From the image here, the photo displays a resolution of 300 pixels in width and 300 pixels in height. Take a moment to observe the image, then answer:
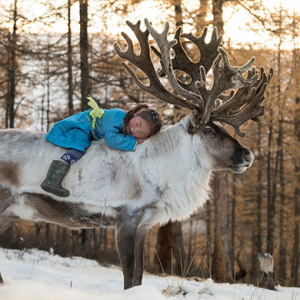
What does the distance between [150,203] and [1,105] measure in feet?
41.4

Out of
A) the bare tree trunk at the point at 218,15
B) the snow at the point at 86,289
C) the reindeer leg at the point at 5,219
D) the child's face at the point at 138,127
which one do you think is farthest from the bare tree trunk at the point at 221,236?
the reindeer leg at the point at 5,219

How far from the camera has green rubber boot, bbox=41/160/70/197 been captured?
13.1 ft

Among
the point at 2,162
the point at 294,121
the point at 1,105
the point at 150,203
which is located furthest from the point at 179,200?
the point at 294,121

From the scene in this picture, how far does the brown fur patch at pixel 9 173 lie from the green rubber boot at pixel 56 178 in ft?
1.16

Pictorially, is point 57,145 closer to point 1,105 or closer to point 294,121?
point 1,105

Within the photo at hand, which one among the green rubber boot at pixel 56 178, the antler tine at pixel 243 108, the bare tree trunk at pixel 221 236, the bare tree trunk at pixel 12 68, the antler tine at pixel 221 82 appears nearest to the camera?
the green rubber boot at pixel 56 178

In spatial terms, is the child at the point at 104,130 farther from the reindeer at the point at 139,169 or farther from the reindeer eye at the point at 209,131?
the reindeer eye at the point at 209,131

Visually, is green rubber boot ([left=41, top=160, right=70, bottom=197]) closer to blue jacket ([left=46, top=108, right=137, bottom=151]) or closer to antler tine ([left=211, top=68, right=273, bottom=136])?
blue jacket ([left=46, top=108, right=137, bottom=151])

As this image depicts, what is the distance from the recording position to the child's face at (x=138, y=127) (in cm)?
430

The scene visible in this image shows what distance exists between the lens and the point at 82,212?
4.20 meters

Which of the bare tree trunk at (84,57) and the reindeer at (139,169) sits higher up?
the bare tree trunk at (84,57)

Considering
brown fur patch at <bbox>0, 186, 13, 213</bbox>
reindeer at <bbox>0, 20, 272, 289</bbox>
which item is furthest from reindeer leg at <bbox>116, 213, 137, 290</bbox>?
brown fur patch at <bbox>0, 186, 13, 213</bbox>

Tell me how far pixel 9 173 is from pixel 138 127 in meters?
1.35

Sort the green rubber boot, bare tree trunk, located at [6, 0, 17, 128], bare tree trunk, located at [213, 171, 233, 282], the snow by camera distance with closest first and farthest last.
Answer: the snow
the green rubber boot
bare tree trunk, located at [213, 171, 233, 282]
bare tree trunk, located at [6, 0, 17, 128]
